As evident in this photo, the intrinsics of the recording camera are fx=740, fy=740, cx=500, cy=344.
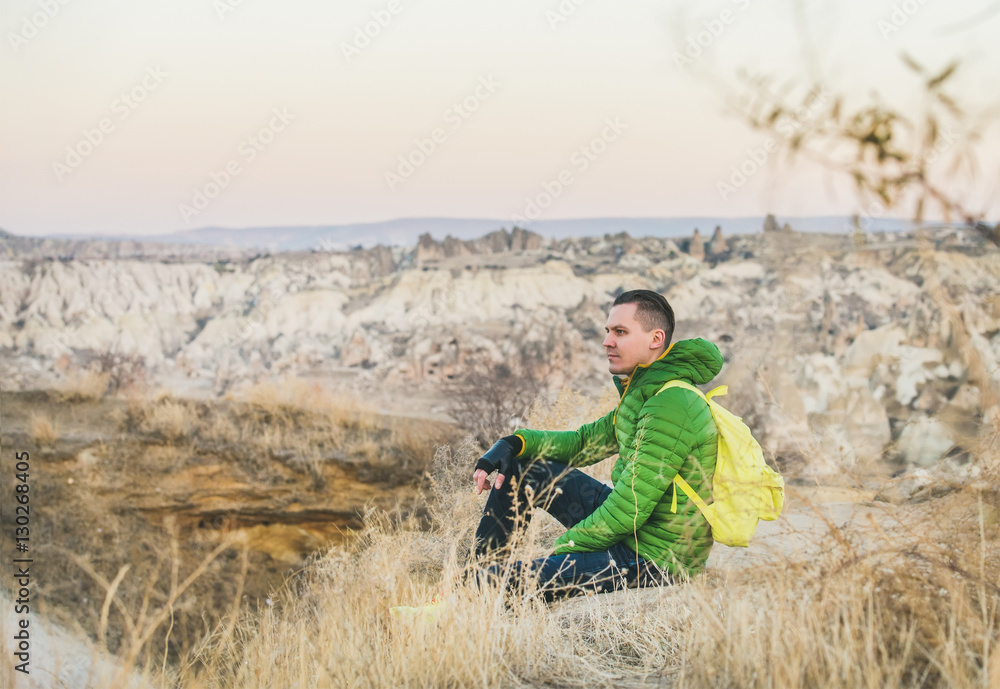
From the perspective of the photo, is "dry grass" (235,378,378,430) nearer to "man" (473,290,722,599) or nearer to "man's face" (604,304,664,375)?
"man" (473,290,722,599)

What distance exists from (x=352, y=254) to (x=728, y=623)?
102 ft

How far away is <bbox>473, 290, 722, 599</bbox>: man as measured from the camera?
2.77 metres

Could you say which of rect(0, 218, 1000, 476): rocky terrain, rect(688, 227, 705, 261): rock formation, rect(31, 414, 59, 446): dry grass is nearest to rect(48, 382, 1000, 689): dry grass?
rect(31, 414, 59, 446): dry grass

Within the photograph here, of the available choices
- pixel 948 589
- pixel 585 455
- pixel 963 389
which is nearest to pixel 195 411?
pixel 585 455

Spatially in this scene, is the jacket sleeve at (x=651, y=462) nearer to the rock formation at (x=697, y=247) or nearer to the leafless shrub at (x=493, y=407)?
the leafless shrub at (x=493, y=407)

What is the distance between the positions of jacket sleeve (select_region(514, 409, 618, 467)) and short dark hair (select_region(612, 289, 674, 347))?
1.63 feet

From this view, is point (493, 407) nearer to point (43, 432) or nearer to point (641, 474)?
point (43, 432)

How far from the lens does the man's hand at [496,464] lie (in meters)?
3.14

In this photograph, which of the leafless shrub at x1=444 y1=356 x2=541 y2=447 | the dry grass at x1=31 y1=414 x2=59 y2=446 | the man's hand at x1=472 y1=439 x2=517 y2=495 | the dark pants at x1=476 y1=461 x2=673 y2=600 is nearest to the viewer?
the dark pants at x1=476 y1=461 x2=673 y2=600

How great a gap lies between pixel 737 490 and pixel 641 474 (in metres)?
0.35

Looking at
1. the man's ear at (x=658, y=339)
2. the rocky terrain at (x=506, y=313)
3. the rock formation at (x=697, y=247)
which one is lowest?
the man's ear at (x=658, y=339)

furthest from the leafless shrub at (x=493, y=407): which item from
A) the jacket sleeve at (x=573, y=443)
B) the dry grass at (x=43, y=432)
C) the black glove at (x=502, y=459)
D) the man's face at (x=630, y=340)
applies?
the dry grass at (x=43, y=432)

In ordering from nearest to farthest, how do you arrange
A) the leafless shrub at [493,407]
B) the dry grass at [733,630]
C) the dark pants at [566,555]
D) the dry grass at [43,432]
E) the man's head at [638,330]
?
the dry grass at [733,630] → the dark pants at [566,555] → the man's head at [638,330] → the leafless shrub at [493,407] → the dry grass at [43,432]

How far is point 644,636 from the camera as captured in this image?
2.71 metres
